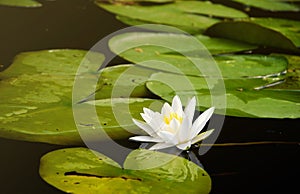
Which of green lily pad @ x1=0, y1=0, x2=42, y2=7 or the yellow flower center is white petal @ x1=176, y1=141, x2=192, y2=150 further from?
green lily pad @ x1=0, y1=0, x2=42, y2=7

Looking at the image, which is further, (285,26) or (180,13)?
(180,13)

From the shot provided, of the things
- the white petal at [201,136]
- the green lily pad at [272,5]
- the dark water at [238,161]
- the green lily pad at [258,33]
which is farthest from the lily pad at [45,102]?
the green lily pad at [272,5]

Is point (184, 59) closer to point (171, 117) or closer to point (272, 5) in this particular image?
point (171, 117)

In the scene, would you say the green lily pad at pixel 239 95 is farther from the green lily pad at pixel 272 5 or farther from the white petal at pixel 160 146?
the green lily pad at pixel 272 5

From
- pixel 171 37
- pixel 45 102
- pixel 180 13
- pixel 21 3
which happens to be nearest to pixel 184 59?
pixel 171 37

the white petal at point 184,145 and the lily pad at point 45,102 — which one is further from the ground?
the white petal at point 184,145
